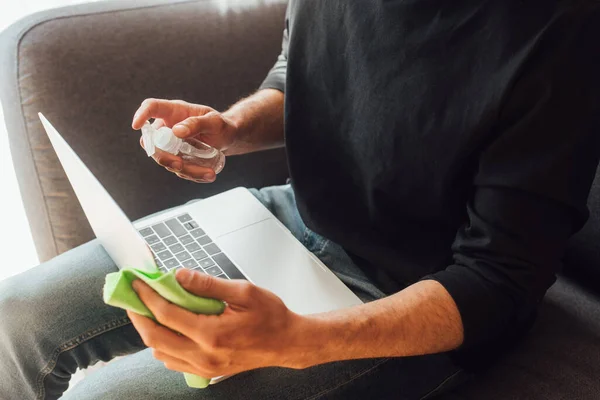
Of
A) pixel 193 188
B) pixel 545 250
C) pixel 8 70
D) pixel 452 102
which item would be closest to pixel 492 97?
pixel 452 102

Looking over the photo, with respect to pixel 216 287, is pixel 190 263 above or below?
below

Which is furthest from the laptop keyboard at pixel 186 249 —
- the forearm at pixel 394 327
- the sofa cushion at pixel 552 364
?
the sofa cushion at pixel 552 364

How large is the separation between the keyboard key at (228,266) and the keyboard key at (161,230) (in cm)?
10

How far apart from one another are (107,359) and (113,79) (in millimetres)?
506

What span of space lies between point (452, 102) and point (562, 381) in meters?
0.43

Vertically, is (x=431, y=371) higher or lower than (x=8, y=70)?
lower

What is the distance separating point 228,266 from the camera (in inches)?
30.9

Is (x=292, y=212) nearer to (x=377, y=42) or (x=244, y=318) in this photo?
(x=377, y=42)

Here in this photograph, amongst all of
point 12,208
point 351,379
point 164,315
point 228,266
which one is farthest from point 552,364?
point 12,208

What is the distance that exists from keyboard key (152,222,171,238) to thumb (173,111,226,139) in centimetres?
16

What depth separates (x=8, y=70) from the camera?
0.95m

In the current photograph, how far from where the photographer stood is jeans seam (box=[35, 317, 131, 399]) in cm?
76

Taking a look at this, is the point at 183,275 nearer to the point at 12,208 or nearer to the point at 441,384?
the point at 441,384

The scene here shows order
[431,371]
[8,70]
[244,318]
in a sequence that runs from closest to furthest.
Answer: [244,318]
[431,371]
[8,70]
